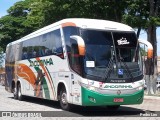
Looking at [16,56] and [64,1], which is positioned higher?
[64,1]

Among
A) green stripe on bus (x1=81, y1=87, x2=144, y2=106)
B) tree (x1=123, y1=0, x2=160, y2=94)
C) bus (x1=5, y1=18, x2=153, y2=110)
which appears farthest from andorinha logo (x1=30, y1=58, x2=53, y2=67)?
tree (x1=123, y1=0, x2=160, y2=94)

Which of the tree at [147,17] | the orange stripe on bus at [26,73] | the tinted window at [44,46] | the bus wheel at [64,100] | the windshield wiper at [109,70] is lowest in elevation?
the bus wheel at [64,100]

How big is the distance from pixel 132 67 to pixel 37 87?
6.23 metres

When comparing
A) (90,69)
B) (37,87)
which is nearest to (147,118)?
(90,69)

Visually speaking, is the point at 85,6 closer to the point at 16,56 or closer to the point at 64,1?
the point at 64,1

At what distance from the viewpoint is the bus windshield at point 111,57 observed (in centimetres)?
A: 1326

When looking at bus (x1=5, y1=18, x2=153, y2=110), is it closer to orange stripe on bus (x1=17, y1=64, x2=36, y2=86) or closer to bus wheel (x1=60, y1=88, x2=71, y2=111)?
bus wheel (x1=60, y1=88, x2=71, y2=111)

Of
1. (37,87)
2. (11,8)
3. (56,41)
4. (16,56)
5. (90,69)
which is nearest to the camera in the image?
(90,69)

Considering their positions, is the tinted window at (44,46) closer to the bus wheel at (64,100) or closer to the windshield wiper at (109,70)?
the bus wheel at (64,100)

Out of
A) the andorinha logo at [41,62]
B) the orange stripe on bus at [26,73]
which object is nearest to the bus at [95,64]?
the andorinha logo at [41,62]

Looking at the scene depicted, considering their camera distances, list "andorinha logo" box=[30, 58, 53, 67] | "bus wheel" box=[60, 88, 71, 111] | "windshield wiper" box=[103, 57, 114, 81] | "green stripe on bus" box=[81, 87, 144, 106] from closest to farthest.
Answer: "green stripe on bus" box=[81, 87, 144, 106], "windshield wiper" box=[103, 57, 114, 81], "bus wheel" box=[60, 88, 71, 111], "andorinha logo" box=[30, 58, 53, 67]

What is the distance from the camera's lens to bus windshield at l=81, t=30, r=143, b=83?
522 inches

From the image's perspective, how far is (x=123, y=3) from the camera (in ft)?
95.9

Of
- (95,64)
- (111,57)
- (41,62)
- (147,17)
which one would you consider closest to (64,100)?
(95,64)
